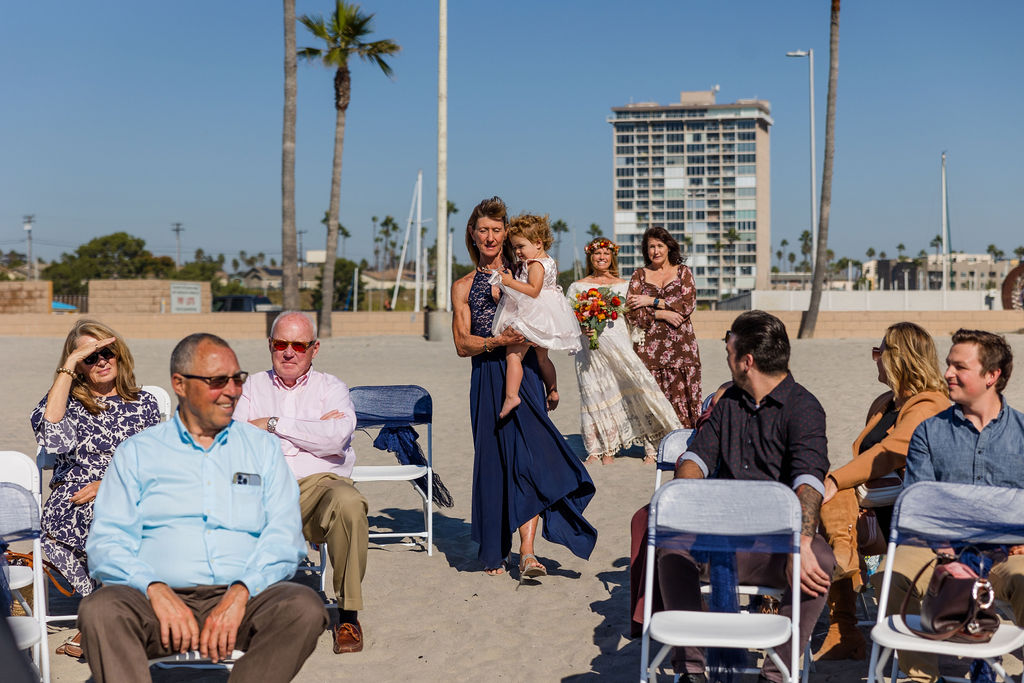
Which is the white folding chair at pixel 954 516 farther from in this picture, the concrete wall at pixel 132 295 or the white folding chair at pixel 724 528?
the concrete wall at pixel 132 295

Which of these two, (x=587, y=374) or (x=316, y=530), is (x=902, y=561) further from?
(x=587, y=374)

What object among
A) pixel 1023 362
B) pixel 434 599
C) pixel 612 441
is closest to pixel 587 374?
pixel 612 441

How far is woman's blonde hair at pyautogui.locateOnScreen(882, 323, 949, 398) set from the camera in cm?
467

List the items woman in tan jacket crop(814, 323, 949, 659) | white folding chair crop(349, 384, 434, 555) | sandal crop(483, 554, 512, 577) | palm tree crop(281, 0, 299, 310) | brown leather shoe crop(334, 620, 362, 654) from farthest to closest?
palm tree crop(281, 0, 299, 310)
white folding chair crop(349, 384, 434, 555)
sandal crop(483, 554, 512, 577)
brown leather shoe crop(334, 620, 362, 654)
woman in tan jacket crop(814, 323, 949, 659)

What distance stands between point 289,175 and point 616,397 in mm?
15460

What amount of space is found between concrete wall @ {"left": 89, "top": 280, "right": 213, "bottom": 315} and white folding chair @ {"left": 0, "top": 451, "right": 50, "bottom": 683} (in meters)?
28.8

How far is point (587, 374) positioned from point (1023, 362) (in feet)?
40.4

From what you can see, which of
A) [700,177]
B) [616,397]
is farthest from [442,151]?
[700,177]

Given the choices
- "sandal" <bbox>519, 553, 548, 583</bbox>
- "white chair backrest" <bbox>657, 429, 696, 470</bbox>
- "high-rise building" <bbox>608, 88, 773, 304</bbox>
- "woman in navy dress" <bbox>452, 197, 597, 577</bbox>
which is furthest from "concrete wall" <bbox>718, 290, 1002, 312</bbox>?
"high-rise building" <bbox>608, 88, 773, 304</bbox>

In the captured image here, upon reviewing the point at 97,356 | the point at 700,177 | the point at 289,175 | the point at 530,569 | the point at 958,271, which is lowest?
the point at 530,569

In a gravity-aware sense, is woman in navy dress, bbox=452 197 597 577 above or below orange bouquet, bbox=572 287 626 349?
below

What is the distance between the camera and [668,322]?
30.8ft

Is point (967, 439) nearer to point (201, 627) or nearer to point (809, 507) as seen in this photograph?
point (809, 507)

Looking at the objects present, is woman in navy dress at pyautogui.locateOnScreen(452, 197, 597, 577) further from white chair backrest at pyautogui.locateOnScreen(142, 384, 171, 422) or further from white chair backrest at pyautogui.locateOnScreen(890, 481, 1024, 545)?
white chair backrest at pyautogui.locateOnScreen(890, 481, 1024, 545)
